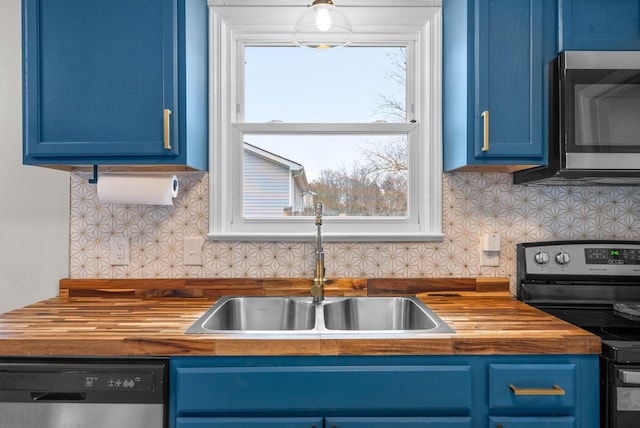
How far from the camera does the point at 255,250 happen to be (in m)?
1.88

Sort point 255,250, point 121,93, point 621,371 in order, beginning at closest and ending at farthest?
point 621,371, point 121,93, point 255,250

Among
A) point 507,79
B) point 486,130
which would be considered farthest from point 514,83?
point 486,130

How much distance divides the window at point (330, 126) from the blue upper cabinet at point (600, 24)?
20.1 inches

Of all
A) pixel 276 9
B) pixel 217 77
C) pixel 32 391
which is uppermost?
pixel 276 9

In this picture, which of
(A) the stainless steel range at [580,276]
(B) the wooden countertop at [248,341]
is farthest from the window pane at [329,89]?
(B) the wooden countertop at [248,341]

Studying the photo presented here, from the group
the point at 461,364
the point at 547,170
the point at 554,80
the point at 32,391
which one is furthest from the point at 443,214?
the point at 32,391

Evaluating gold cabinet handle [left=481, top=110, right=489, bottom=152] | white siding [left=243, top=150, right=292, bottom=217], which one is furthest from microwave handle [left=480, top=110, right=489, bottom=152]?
white siding [left=243, top=150, right=292, bottom=217]

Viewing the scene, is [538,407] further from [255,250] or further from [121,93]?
[121,93]

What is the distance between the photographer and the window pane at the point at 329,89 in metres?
1.96

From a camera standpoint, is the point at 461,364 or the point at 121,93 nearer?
the point at 461,364

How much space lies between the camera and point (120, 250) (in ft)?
6.07

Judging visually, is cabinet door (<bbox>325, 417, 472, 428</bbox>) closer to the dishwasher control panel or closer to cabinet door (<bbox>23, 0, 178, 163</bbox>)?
the dishwasher control panel

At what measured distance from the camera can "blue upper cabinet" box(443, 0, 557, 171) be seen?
5.05 ft

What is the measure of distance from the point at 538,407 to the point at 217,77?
173 centimetres
